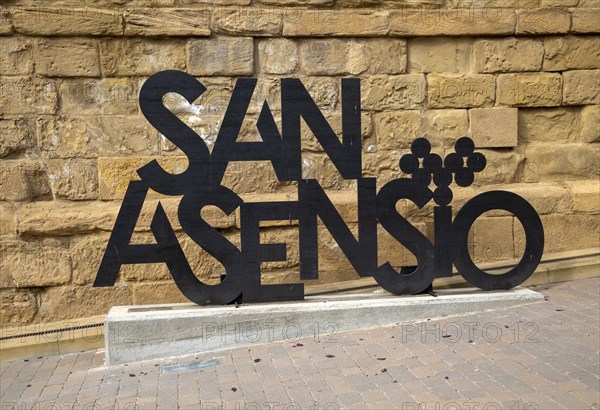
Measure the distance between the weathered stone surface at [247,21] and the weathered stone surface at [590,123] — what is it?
318cm

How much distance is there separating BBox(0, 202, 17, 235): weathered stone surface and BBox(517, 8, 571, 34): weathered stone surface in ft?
16.2

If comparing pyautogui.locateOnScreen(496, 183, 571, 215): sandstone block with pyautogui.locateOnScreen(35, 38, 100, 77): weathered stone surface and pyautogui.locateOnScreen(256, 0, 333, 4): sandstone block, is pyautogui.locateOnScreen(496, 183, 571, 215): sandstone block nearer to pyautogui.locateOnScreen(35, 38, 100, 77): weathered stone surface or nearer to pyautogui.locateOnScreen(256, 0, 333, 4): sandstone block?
pyautogui.locateOnScreen(256, 0, 333, 4): sandstone block

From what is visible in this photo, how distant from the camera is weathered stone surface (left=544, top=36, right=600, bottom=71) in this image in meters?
6.78

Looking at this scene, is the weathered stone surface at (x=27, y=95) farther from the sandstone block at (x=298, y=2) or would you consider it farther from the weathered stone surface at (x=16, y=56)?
the sandstone block at (x=298, y=2)

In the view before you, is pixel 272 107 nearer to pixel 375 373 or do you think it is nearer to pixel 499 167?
pixel 499 167

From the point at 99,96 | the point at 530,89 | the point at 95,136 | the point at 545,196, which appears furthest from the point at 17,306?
the point at 530,89

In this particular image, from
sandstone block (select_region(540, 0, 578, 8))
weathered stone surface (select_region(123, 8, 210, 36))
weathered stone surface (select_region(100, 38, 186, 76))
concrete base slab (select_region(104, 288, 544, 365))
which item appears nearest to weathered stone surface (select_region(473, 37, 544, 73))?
sandstone block (select_region(540, 0, 578, 8))

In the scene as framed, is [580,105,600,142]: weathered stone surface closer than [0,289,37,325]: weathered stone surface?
No

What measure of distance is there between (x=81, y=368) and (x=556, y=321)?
3.53 metres

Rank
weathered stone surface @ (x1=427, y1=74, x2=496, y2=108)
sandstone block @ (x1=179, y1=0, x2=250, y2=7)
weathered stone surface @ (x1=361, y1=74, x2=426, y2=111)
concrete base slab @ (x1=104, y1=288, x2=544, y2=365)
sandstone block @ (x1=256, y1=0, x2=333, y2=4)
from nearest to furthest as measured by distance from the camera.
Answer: concrete base slab @ (x1=104, y1=288, x2=544, y2=365) < sandstone block @ (x1=179, y1=0, x2=250, y2=7) < sandstone block @ (x1=256, y1=0, x2=333, y2=4) < weathered stone surface @ (x1=361, y1=74, x2=426, y2=111) < weathered stone surface @ (x1=427, y1=74, x2=496, y2=108)

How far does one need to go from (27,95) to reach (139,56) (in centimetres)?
101

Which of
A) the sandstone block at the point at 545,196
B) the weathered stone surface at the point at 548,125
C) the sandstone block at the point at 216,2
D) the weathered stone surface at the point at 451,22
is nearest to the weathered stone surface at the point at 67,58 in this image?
the sandstone block at the point at 216,2

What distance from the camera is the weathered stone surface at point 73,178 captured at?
19.8 ft

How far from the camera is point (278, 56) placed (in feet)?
20.8
